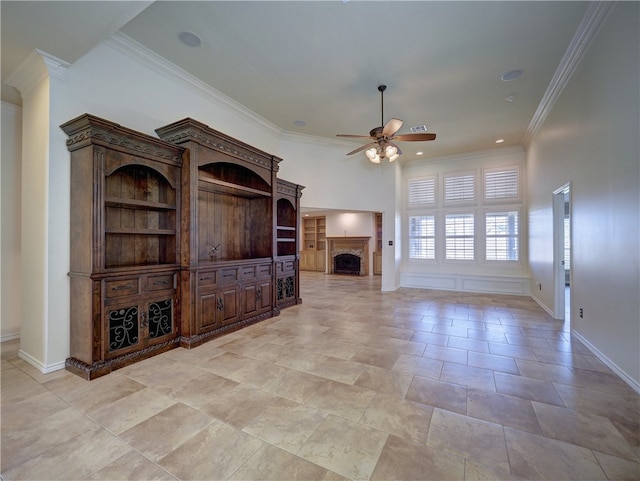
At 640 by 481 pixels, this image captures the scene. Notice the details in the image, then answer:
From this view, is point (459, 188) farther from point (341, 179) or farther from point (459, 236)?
point (341, 179)

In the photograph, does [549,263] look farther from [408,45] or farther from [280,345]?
[280,345]

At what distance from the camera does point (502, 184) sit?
7312 millimetres

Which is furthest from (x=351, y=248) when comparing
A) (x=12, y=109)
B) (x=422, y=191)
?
(x=12, y=109)

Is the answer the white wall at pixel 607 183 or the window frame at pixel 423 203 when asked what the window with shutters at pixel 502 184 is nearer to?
the window frame at pixel 423 203

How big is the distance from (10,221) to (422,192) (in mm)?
8515

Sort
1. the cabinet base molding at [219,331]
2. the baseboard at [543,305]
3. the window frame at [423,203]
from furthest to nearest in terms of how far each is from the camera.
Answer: the window frame at [423,203], the baseboard at [543,305], the cabinet base molding at [219,331]

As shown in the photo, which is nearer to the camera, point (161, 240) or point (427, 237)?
point (161, 240)

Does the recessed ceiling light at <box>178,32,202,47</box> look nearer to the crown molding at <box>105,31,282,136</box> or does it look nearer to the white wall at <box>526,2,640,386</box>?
the crown molding at <box>105,31,282,136</box>

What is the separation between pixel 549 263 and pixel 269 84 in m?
5.76

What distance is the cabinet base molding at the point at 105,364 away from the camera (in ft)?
9.00

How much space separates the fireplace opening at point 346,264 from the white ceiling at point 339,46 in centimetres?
685

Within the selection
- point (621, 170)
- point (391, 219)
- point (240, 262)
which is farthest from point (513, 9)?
point (391, 219)

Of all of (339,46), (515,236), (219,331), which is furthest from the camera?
(515,236)

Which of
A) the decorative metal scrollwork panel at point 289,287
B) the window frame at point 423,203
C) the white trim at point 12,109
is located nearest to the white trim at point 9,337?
the white trim at point 12,109
